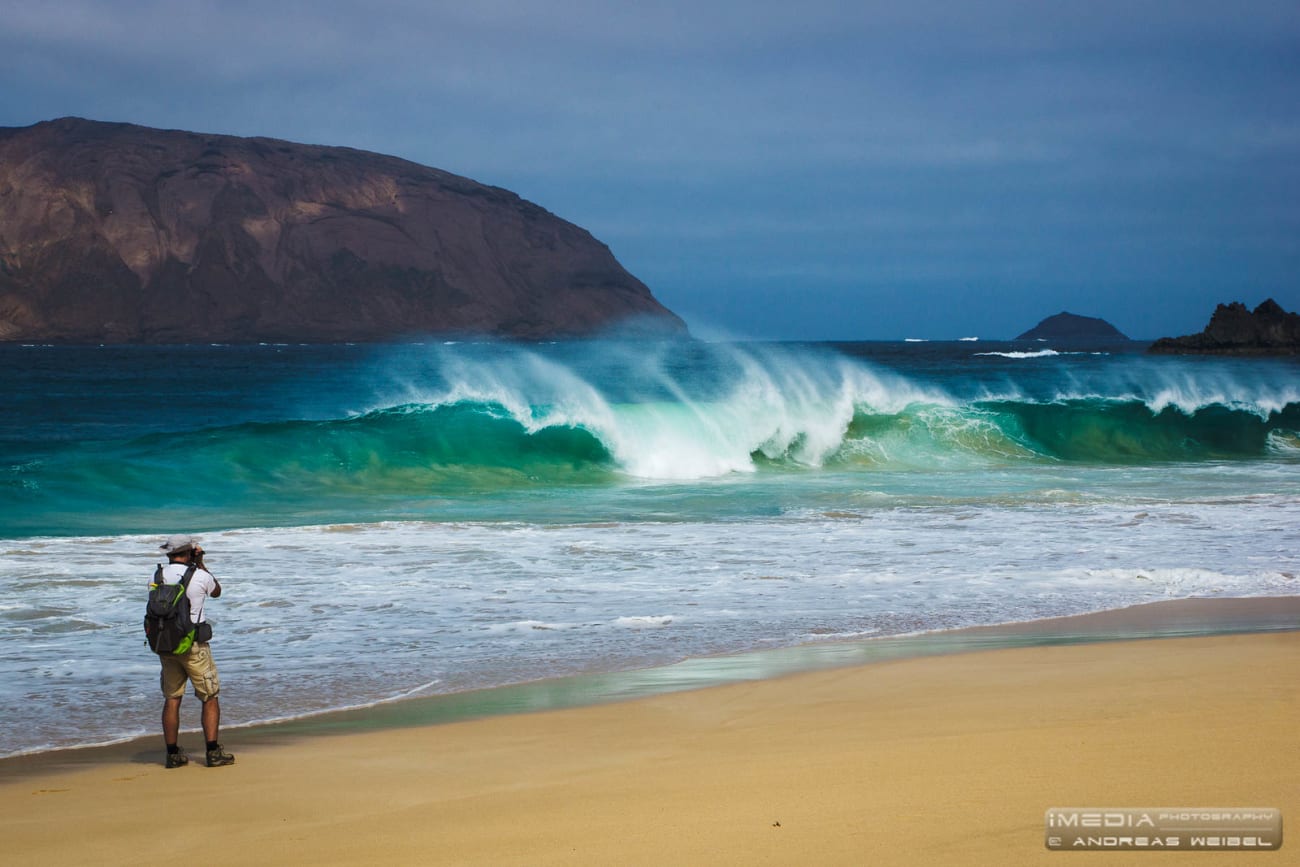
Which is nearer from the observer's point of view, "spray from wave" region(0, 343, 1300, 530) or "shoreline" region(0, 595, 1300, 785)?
"shoreline" region(0, 595, 1300, 785)

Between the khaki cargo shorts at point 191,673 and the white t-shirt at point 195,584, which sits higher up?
the white t-shirt at point 195,584

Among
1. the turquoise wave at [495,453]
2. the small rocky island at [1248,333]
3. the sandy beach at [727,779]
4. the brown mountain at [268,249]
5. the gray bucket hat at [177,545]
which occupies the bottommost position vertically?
the sandy beach at [727,779]

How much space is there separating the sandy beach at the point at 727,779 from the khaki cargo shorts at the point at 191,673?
32 cm

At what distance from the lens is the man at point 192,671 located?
530 cm

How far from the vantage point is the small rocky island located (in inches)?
3937

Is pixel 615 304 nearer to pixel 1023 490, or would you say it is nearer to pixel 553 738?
pixel 1023 490

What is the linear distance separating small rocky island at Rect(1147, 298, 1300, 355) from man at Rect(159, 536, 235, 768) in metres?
107

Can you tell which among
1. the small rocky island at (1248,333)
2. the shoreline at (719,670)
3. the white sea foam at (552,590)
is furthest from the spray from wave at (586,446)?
the small rocky island at (1248,333)

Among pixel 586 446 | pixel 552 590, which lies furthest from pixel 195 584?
pixel 586 446

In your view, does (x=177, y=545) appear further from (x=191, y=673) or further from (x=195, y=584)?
(x=191, y=673)

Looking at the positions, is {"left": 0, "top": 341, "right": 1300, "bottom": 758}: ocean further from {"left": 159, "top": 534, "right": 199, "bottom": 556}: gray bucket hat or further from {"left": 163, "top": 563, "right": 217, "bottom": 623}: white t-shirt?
{"left": 159, "top": 534, "right": 199, "bottom": 556}: gray bucket hat

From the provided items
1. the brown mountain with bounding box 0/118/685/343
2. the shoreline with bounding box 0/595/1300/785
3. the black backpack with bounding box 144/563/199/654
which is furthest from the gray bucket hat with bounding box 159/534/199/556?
the brown mountain with bounding box 0/118/685/343

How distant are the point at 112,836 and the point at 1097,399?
1182 inches

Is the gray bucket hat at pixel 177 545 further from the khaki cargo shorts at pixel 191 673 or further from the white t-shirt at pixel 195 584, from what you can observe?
the khaki cargo shorts at pixel 191 673
